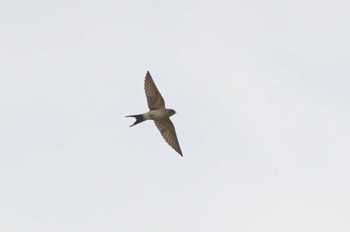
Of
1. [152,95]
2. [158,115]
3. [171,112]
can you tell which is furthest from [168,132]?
[152,95]

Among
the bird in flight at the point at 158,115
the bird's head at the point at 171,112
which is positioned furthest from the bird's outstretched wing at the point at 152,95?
the bird's head at the point at 171,112

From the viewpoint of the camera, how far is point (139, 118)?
2181cm

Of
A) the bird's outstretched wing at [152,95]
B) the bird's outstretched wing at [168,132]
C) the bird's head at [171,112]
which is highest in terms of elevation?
the bird's outstretched wing at [152,95]

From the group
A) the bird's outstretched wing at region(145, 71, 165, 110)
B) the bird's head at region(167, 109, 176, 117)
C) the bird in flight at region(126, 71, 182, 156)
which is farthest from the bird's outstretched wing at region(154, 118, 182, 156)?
the bird's outstretched wing at region(145, 71, 165, 110)

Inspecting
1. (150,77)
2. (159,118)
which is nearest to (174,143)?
(159,118)

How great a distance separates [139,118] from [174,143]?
67.1 inches

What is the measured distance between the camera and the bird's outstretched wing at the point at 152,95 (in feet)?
71.1

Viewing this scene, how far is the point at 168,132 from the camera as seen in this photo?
22.7 meters

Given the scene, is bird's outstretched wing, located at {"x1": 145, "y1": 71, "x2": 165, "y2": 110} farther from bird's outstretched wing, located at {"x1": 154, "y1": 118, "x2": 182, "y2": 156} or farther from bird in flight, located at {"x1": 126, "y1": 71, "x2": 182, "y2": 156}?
bird's outstretched wing, located at {"x1": 154, "y1": 118, "x2": 182, "y2": 156}

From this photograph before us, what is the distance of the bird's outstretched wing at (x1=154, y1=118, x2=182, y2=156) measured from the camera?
22.6 meters

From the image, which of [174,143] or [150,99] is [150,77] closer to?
[150,99]

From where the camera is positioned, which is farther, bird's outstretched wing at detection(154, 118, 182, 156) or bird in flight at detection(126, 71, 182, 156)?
bird's outstretched wing at detection(154, 118, 182, 156)

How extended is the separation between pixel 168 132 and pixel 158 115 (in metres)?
0.97

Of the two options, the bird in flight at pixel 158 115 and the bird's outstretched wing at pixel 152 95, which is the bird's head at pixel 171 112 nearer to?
the bird in flight at pixel 158 115
